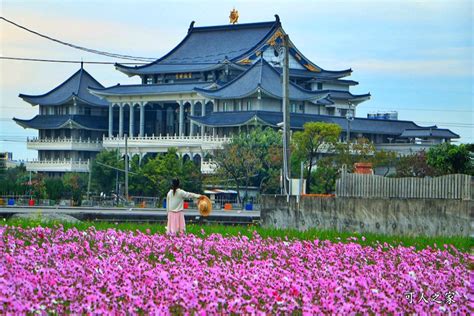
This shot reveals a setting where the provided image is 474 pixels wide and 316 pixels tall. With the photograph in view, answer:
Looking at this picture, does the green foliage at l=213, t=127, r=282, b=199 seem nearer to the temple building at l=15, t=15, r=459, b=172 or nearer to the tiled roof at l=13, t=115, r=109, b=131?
the temple building at l=15, t=15, r=459, b=172

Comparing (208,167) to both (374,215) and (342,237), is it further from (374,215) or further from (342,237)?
(342,237)

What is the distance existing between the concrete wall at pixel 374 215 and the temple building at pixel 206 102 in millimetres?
50722

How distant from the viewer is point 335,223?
84.1 ft

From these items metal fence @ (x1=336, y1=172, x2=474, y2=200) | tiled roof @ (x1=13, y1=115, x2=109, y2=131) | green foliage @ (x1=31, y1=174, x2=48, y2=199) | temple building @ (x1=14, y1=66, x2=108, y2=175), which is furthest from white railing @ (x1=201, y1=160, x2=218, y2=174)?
metal fence @ (x1=336, y1=172, x2=474, y2=200)

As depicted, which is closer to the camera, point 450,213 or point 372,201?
point 450,213

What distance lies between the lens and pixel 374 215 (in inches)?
962

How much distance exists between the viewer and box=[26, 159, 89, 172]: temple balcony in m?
93.1

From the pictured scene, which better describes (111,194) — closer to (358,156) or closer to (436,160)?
(358,156)

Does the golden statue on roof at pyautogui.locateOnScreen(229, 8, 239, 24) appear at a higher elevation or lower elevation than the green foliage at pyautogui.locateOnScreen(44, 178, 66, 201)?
higher

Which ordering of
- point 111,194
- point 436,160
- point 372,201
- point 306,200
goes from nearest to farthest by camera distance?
→ 1. point 372,201
2. point 306,200
3. point 436,160
4. point 111,194

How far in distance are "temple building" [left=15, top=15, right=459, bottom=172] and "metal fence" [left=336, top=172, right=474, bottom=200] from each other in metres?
51.5

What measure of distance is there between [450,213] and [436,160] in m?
8.98

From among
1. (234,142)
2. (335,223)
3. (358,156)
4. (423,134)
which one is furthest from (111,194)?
(335,223)

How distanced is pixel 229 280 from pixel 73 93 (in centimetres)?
8387
